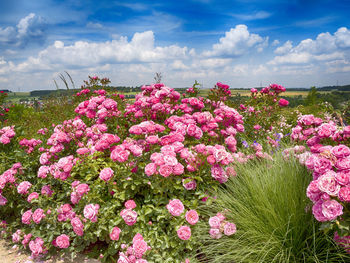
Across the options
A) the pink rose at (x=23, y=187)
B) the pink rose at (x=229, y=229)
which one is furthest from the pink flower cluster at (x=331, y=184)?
the pink rose at (x=23, y=187)

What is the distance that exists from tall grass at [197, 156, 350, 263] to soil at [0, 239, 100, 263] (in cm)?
150

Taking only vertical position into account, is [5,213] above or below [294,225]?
below

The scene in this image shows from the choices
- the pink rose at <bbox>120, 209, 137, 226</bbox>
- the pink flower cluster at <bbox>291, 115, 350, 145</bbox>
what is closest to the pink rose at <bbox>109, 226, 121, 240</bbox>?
the pink rose at <bbox>120, 209, 137, 226</bbox>

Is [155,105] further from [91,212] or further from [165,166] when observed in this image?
[91,212]

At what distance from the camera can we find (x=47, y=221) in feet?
9.82

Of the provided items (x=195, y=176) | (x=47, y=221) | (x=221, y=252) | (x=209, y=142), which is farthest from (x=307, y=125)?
Result: (x=47, y=221)

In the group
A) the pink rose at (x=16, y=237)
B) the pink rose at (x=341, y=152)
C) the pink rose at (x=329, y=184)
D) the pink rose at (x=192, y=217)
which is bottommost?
the pink rose at (x=16, y=237)

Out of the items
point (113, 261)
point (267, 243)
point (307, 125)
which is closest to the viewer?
point (267, 243)

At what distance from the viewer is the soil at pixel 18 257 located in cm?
297

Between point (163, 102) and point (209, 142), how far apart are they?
3.19ft

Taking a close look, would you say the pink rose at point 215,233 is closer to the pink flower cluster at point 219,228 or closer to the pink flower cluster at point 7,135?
the pink flower cluster at point 219,228

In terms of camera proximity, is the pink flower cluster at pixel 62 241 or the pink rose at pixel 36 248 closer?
the pink flower cluster at pixel 62 241

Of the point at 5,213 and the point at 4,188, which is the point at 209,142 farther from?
the point at 5,213

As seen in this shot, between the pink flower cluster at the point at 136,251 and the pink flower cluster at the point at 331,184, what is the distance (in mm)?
1529
